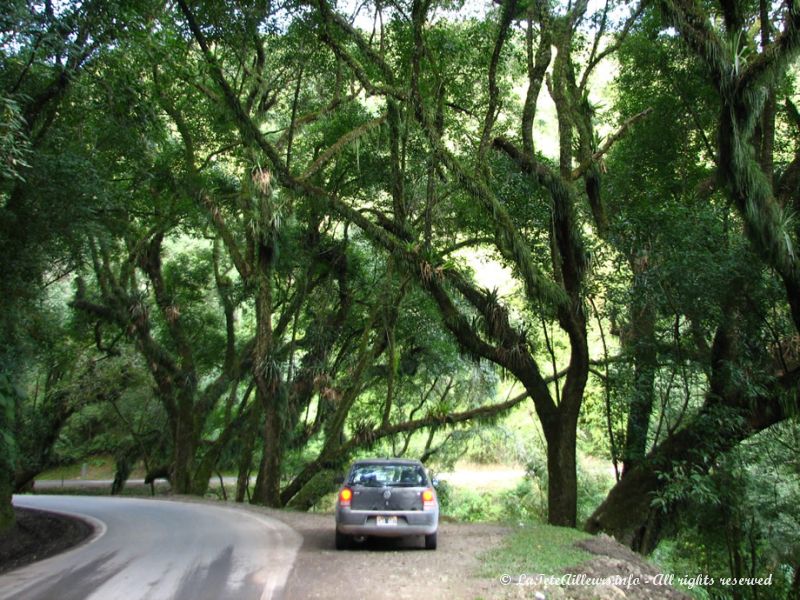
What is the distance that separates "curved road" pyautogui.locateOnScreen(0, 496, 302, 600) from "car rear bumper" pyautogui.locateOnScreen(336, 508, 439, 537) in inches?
36.2

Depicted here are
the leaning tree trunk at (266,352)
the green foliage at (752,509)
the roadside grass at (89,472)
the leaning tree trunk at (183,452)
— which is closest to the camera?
the green foliage at (752,509)

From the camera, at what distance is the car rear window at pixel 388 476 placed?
9844 mm

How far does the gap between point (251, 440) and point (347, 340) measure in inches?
184

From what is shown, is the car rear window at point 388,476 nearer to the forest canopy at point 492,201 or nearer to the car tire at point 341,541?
the car tire at point 341,541

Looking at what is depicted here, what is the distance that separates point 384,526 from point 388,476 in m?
0.75

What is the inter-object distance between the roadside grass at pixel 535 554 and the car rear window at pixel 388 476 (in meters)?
1.51

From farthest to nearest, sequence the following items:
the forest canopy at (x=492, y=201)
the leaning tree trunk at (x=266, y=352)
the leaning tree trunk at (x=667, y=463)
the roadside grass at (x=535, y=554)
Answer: the leaning tree trunk at (x=266, y=352) < the leaning tree trunk at (x=667, y=463) < the forest canopy at (x=492, y=201) < the roadside grass at (x=535, y=554)

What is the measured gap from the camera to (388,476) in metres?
9.97

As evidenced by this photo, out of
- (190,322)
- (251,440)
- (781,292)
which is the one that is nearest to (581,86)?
(781,292)

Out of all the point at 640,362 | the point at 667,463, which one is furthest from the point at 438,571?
the point at 640,362

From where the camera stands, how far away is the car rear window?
388 inches

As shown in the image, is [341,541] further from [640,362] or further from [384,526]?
[640,362]

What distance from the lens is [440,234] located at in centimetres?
1950

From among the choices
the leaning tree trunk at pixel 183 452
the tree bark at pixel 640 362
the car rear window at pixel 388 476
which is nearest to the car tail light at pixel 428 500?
the car rear window at pixel 388 476
